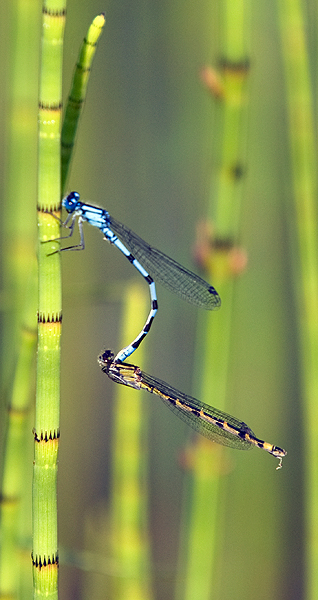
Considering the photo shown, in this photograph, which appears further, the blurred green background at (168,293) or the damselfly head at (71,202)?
the blurred green background at (168,293)

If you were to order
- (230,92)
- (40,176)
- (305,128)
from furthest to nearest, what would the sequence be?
(305,128), (230,92), (40,176)

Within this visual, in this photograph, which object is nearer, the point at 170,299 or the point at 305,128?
the point at 305,128

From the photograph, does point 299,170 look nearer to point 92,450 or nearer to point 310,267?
point 310,267

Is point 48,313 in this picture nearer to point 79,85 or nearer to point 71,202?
point 79,85

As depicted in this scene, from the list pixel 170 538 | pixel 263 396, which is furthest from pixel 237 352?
pixel 170 538

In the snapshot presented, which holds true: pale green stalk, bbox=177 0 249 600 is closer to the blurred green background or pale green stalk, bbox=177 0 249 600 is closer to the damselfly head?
the damselfly head

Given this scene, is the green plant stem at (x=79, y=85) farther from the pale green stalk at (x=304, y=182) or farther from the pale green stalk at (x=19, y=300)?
the pale green stalk at (x=304, y=182)

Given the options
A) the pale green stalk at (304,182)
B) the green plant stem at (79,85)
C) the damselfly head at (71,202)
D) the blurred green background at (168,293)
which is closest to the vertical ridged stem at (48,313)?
the green plant stem at (79,85)

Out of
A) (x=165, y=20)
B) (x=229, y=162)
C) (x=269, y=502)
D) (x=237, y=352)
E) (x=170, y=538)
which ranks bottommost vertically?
(x=170, y=538)
